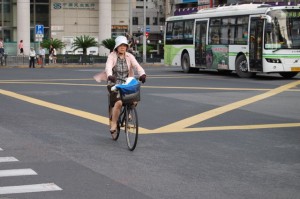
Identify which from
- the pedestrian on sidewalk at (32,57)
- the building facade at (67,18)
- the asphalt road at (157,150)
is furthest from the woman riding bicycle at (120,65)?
the building facade at (67,18)

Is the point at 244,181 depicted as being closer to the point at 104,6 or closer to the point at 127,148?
the point at 127,148

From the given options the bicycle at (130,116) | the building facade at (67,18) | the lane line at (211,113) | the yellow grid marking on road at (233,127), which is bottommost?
the yellow grid marking on road at (233,127)

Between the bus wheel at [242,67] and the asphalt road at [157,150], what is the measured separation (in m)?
9.97

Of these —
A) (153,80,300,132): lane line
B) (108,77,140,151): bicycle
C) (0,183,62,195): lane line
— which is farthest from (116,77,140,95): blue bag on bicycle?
(0,183,62,195): lane line

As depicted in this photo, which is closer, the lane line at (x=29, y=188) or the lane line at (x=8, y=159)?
the lane line at (x=29, y=188)

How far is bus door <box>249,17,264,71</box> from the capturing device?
27.1 metres

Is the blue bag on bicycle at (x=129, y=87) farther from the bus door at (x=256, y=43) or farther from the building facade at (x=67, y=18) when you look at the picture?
the building facade at (x=67, y=18)

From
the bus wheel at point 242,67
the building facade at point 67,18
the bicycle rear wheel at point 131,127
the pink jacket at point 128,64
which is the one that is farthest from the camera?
the building facade at point 67,18

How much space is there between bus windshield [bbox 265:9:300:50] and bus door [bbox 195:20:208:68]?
5578 millimetres

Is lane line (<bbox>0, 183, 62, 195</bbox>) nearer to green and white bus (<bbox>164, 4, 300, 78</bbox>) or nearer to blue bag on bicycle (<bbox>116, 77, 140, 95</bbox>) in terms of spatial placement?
blue bag on bicycle (<bbox>116, 77, 140, 95</bbox>)

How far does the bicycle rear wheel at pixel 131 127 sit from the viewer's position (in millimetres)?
10016

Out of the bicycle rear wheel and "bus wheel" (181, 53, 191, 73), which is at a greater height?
"bus wheel" (181, 53, 191, 73)

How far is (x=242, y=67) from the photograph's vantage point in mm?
28625

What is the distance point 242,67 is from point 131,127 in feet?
62.3
